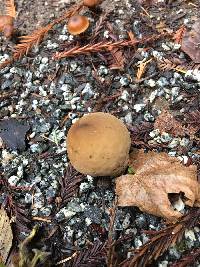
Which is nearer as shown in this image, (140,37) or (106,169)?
(106,169)

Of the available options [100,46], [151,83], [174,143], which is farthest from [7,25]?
[174,143]

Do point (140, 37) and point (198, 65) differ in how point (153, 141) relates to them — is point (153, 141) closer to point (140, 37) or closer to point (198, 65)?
point (198, 65)

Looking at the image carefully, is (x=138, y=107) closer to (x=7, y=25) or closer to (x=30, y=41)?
(x=30, y=41)

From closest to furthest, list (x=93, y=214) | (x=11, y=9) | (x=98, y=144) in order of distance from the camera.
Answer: (x=98, y=144) < (x=93, y=214) < (x=11, y=9)

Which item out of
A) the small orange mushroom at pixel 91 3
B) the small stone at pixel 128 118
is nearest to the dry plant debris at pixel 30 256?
the small stone at pixel 128 118

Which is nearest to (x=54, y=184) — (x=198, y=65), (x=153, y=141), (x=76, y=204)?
(x=76, y=204)

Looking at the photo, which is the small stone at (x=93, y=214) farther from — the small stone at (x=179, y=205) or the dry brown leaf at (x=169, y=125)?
the dry brown leaf at (x=169, y=125)
